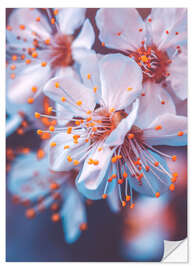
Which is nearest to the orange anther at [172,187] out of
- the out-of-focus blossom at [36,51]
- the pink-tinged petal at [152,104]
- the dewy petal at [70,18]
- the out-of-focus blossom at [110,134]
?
the out-of-focus blossom at [110,134]

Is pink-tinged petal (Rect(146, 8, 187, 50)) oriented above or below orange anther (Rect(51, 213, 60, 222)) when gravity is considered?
above

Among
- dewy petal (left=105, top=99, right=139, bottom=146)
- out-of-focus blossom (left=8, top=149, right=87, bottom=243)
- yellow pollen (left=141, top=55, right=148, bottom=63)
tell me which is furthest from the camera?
out-of-focus blossom (left=8, top=149, right=87, bottom=243)

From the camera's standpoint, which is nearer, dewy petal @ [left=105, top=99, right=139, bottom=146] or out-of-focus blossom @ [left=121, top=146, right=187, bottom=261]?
dewy petal @ [left=105, top=99, right=139, bottom=146]

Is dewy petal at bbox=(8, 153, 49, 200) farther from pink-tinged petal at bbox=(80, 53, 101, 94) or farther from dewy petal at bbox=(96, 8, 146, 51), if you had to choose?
dewy petal at bbox=(96, 8, 146, 51)

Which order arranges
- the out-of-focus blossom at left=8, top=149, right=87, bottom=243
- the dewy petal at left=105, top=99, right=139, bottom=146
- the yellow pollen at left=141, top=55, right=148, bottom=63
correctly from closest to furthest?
1. the dewy petal at left=105, top=99, right=139, bottom=146
2. the yellow pollen at left=141, top=55, right=148, bottom=63
3. the out-of-focus blossom at left=8, top=149, right=87, bottom=243

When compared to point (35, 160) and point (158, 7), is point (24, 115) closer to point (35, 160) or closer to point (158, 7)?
point (35, 160)

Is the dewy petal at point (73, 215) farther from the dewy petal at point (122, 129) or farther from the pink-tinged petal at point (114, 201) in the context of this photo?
the dewy petal at point (122, 129)

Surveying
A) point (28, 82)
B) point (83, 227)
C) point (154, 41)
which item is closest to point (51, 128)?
point (28, 82)

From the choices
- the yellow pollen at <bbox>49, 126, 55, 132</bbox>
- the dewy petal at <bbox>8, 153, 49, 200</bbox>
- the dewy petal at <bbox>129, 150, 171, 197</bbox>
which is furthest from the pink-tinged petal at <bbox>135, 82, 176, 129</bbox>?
the dewy petal at <bbox>8, 153, 49, 200</bbox>
